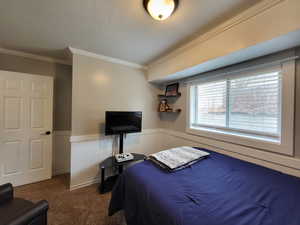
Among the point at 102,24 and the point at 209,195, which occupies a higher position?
the point at 102,24

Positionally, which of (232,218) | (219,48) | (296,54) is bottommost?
(232,218)

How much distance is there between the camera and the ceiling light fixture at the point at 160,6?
113 centimetres

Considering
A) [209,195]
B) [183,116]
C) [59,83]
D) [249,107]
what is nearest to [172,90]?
[183,116]

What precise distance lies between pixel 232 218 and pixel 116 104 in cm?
231

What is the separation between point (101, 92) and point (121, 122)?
68cm

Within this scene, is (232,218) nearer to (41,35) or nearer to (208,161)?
(208,161)

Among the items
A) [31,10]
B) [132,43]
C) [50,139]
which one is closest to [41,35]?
[31,10]

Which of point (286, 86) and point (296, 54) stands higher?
point (296, 54)

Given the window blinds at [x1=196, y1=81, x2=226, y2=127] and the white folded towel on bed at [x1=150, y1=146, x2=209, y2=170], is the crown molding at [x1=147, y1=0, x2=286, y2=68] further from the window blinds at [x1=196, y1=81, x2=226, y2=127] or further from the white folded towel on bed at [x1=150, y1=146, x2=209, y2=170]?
the white folded towel on bed at [x1=150, y1=146, x2=209, y2=170]

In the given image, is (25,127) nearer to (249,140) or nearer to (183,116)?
(183,116)

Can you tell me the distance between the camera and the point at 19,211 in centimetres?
108

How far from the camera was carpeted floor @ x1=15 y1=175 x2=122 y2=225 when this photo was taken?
156 centimetres

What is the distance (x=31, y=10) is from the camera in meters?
1.34

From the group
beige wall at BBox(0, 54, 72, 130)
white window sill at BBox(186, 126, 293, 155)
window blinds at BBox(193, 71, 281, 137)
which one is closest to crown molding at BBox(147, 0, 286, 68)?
window blinds at BBox(193, 71, 281, 137)
